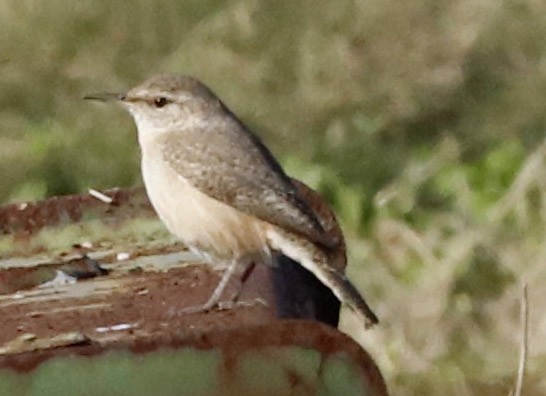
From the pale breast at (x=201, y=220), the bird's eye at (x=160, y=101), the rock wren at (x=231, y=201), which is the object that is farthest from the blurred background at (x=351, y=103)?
the pale breast at (x=201, y=220)

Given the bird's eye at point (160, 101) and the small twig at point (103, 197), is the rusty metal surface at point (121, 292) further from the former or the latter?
the bird's eye at point (160, 101)

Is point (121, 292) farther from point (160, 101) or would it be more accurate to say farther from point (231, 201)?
point (160, 101)

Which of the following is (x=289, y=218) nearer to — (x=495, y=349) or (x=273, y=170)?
(x=273, y=170)

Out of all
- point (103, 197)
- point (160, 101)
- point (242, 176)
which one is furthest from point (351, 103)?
point (103, 197)

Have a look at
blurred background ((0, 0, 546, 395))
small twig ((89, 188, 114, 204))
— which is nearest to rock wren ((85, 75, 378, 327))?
small twig ((89, 188, 114, 204))

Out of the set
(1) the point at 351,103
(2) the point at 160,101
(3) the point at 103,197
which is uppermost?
(2) the point at 160,101

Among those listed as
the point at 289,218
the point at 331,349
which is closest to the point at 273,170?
the point at 289,218
